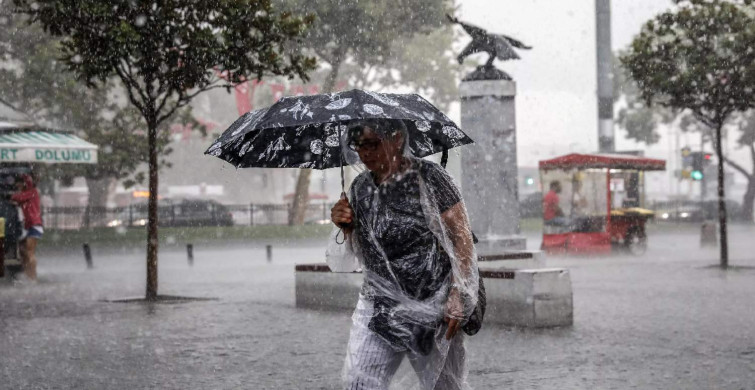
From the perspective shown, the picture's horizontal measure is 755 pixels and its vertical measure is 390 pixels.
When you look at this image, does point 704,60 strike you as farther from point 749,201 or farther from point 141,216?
point 749,201

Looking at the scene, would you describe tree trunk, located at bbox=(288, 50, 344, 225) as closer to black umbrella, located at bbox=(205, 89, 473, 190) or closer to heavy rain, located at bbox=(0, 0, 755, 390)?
heavy rain, located at bbox=(0, 0, 755, 390)

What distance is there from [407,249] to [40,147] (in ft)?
55.4

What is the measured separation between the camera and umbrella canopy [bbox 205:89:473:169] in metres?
4.93

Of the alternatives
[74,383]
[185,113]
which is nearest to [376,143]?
[74,383]

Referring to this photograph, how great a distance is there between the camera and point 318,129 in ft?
18.7

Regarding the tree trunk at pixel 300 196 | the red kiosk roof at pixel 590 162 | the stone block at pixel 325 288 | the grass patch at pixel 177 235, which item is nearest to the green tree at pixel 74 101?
the grass patch at pixel 177 235

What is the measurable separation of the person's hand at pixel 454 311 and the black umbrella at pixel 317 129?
0.73m

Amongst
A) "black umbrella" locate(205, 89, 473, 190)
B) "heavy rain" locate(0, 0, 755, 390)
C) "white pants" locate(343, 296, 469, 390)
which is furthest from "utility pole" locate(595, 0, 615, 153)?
"white pants" locate(343, 296, 469, 390)

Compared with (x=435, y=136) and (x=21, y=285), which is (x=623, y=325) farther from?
(x=21, y=285)

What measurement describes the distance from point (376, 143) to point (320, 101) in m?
0.50

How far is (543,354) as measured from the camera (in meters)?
9.23

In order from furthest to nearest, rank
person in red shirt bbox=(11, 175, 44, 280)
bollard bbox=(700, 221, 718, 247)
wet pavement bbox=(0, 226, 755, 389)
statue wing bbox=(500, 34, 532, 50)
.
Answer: bollard bbox=(700, 221, 718, 247)
person in red shirt bbox=(11, 175, 44, 280)
statue wing bbox=(500, 34, 532, 50)
wet pavement bbox=(0, 226, 755, 389)

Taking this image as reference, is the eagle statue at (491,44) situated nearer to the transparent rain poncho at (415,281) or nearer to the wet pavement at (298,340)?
the wet pavement at (298,340)

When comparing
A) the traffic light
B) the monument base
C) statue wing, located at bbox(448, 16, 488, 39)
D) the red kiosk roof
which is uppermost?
statue wing, located at bbox(448, 16, 488, 39)
